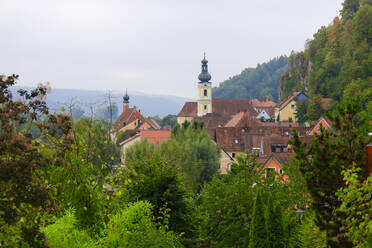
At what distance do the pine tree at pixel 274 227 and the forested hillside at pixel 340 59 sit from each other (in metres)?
57.3

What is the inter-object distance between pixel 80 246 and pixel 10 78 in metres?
3.77

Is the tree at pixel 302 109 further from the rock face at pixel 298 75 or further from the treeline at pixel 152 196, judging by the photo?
the treeline at pixel 152 196

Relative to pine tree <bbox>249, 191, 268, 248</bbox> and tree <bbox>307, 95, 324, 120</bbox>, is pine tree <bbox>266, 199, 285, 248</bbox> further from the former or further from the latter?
tree <bbox>307, 95, 324, 120</bbox>

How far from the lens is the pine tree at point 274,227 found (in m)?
14.6

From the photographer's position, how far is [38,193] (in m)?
9.46

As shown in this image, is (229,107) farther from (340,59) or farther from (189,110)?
(340,59)

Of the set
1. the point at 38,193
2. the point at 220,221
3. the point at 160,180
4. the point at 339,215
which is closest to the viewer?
the point at 38,193

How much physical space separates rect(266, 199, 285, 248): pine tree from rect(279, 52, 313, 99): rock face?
10049 cm

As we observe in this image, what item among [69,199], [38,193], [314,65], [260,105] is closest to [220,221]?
[69,199]

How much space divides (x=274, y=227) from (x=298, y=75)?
108 meters

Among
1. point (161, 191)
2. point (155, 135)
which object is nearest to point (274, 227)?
point (161, 191)

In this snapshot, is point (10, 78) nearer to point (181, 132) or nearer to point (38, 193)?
point (38, 193)

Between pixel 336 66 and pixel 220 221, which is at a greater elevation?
pixel 336 66

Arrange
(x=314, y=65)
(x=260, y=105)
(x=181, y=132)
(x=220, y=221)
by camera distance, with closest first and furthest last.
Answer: (x=220, y=221) < (x=181, y=132) < (x=314, y=65) < (x=260, y=105)
